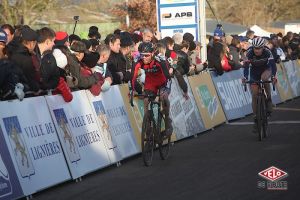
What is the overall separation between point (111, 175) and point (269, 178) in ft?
8.64

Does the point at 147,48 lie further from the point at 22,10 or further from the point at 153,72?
the point at 22,10

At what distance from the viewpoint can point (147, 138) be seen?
1342cm

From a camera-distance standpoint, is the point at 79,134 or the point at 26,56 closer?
the point at 26,56

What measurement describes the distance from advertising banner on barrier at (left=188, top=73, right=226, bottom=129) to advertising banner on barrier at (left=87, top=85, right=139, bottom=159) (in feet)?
14.7

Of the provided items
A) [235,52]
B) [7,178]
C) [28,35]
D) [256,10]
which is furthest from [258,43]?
[256,10]

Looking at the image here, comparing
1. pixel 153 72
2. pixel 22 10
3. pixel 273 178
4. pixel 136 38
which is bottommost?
pixel 22 10

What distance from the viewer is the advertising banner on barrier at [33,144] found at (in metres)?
10.8

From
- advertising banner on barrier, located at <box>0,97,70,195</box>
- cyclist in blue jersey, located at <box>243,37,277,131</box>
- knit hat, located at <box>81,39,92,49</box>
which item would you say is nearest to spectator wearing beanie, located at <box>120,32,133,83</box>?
knit hat, located at <box>81,39,92,49</box>

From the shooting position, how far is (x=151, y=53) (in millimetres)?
13562

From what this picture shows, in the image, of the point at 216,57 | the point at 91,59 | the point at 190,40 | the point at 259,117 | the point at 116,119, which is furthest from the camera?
the point at 216,57

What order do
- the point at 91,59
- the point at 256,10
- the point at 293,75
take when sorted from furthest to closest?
the point at 256,10, the point at 293,75, the point at 91,59

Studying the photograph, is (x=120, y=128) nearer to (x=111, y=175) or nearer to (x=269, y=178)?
(x=111, y=175)

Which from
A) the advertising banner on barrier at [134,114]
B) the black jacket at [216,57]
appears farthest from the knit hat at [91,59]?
the black jacket at [216,57]

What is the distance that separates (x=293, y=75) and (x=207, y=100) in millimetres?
10960
